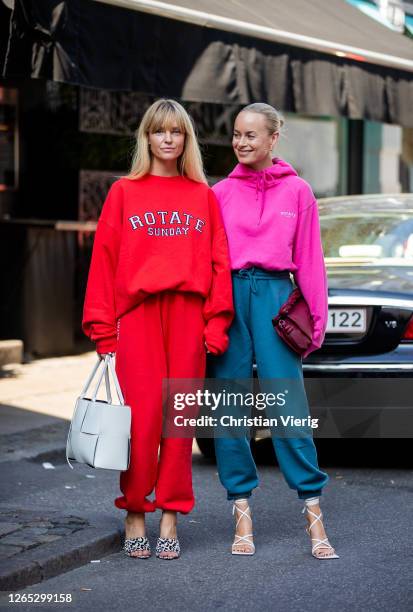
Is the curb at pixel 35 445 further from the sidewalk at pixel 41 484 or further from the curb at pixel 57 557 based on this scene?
the curb at pixel 57 557

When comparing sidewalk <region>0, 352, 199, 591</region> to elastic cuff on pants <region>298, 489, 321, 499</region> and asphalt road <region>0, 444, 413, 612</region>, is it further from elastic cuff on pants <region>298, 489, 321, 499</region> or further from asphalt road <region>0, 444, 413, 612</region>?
elastic cuff on pants <region>298, 489, 321, 499</region>

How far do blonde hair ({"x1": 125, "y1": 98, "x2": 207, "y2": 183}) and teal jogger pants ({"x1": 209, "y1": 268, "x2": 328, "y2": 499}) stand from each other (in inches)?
18.9

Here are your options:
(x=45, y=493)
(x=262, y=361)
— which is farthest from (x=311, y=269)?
(x=45, y=493)

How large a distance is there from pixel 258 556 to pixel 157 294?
3.89ft

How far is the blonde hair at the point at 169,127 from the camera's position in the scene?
5184mm

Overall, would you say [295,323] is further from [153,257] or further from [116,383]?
[116,383]

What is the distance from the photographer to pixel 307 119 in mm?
14867

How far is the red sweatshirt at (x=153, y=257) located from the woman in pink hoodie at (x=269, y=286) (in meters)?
0.11

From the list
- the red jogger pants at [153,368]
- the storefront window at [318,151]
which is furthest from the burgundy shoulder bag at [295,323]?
the storefront window at [318,151]

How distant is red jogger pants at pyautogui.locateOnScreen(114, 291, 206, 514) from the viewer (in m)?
5.15

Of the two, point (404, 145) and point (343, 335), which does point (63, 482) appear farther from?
point (404, 145)

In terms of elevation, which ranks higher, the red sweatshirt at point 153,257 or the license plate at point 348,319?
the red sweatshirt at point 153,257

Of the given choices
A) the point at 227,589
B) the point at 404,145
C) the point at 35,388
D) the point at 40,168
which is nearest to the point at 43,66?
the point at 35,388

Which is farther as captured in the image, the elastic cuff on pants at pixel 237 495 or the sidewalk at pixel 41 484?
the elastic cuff on pants at pixel 237 495
